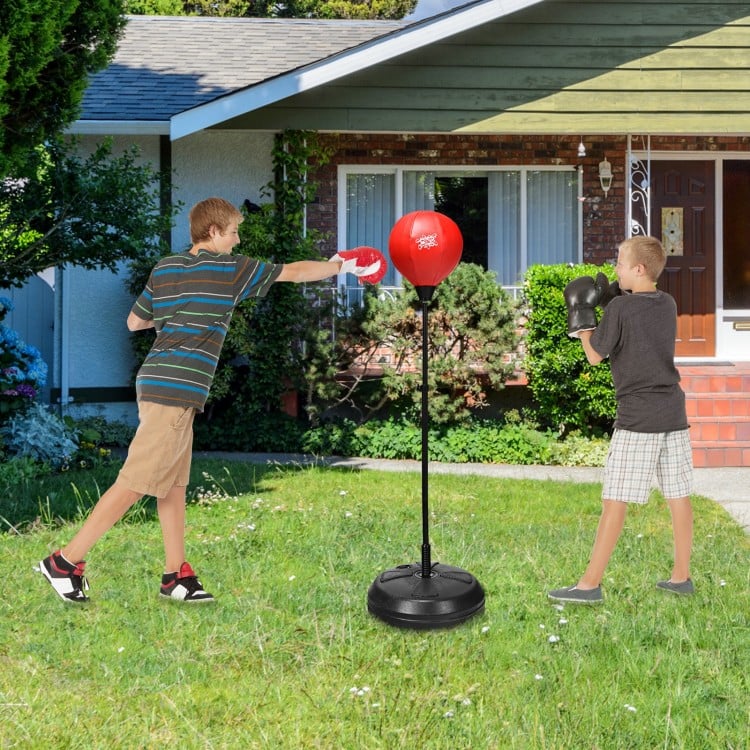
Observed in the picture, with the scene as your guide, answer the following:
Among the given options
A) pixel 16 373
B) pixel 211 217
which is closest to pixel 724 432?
pixel 16 373

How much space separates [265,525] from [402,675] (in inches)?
105

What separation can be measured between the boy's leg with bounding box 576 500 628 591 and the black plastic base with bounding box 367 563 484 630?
1.80ft

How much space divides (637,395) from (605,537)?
2.22 ft

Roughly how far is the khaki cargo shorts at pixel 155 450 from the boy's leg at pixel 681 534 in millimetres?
2328

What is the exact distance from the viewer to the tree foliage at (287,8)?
23984 millimetres

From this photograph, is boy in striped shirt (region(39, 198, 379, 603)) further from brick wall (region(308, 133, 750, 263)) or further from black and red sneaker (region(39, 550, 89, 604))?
brick wall (region(308, 133, 750, 263))

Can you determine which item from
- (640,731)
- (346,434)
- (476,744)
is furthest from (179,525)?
(346,434)

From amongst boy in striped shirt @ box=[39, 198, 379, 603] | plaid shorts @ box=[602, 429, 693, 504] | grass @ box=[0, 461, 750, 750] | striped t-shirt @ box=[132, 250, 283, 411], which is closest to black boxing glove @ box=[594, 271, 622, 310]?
plaid shorts @ box=[602, 429, 693, 504]

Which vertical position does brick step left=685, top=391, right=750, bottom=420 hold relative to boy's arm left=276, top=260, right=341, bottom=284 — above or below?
below

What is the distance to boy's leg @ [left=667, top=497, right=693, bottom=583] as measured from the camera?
16.7 feet

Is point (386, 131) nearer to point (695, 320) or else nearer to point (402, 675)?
point (695, 320)

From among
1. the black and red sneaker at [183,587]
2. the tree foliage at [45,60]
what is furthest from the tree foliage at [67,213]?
the black and red sneaker at [183,587]

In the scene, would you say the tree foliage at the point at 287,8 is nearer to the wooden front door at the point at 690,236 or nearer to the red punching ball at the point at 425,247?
the wooden front door at the point at 690,236

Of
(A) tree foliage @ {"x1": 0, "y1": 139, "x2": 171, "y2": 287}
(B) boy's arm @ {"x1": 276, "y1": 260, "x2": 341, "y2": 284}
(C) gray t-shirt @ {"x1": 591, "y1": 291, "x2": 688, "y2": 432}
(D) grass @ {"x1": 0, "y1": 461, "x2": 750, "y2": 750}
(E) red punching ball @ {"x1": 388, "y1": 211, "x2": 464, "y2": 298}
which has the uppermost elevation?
(A) tree foliage @ {"x1": 0, "y1": 139, "x2": 171, "y2": 287}
